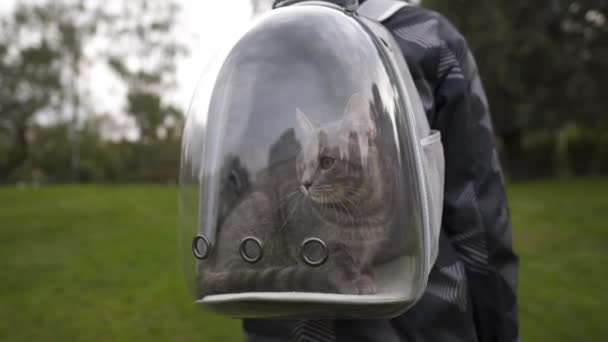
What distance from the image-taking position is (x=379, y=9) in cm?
122

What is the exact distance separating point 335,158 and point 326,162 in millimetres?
17

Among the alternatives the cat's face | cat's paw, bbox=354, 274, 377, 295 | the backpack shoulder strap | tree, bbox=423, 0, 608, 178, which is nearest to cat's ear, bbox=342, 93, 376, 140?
the cat's face

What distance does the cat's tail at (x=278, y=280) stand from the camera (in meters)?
0.84

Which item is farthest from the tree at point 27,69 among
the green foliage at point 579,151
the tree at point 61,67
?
the green foliage at point 579,151

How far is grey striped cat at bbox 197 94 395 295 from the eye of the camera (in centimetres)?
84

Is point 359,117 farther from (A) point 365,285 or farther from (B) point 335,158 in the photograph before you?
(A) point 365,285

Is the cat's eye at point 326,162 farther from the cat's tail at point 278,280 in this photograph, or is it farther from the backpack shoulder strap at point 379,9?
the backpack shoulder strap at point 379,9

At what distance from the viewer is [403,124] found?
959mm

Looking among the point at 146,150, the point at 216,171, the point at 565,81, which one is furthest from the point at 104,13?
the point at 216,171

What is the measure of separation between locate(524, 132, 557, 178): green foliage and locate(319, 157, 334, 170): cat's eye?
2188cm

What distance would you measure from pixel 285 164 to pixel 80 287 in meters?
4.92

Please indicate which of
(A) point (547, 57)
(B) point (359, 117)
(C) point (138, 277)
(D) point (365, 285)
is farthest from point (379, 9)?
(A) point (547, 57)

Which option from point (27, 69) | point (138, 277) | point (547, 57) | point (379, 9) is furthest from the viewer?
point (27, 69)

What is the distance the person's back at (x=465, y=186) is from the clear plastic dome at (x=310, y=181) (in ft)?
0.89
